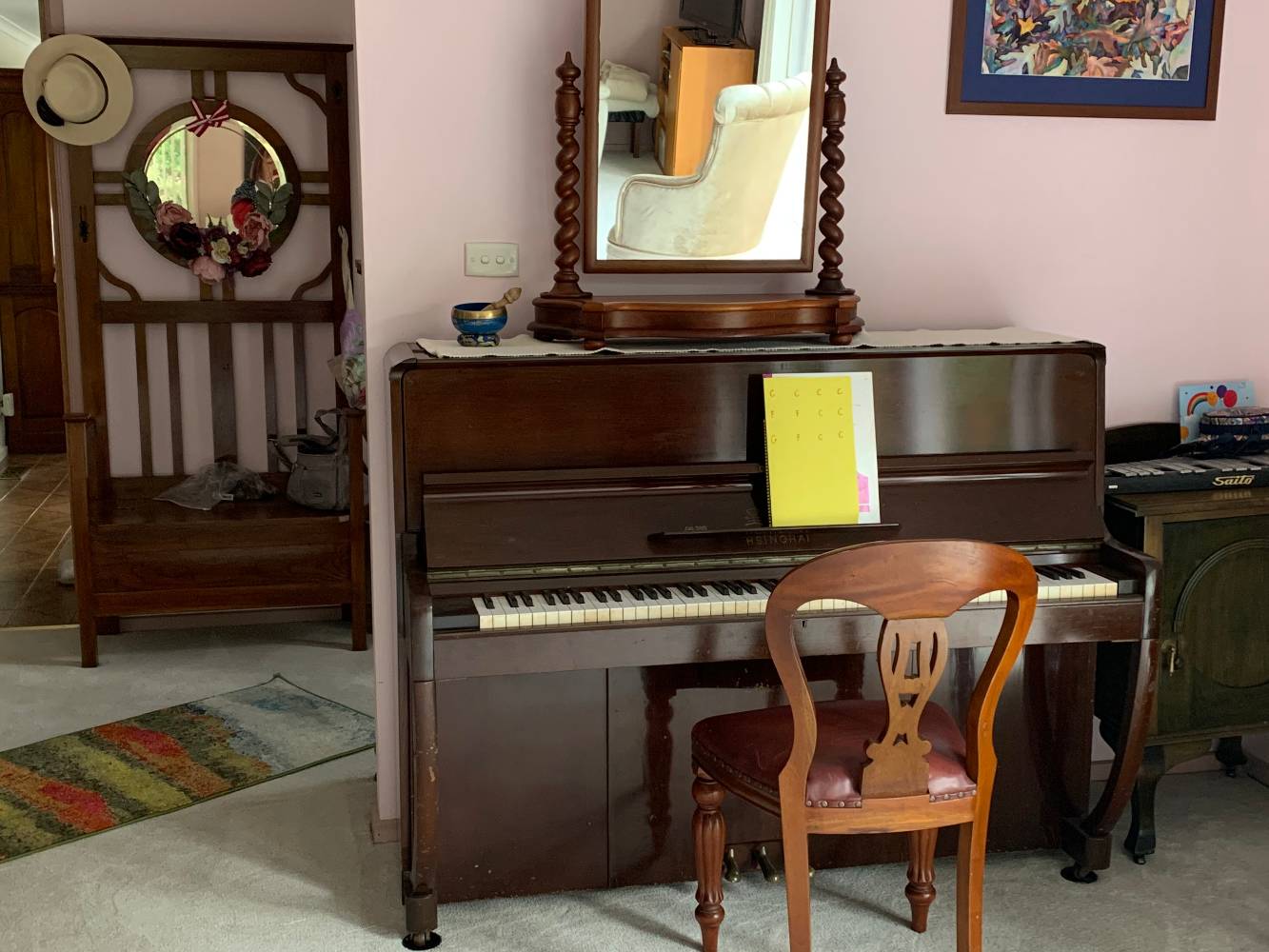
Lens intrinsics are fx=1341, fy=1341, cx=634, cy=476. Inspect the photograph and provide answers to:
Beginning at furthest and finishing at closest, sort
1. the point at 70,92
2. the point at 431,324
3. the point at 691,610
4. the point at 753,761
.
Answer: the point at 70,92 < the point at 431,324 < the point at 691,610 < the point at 753,761

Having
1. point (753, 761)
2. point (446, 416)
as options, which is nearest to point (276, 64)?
point (446, 416)

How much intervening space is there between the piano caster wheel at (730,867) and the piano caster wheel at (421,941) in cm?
59

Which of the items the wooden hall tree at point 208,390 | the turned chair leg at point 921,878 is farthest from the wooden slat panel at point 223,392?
the turned chair leg at point 921,878

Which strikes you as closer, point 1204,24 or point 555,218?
point 555,218

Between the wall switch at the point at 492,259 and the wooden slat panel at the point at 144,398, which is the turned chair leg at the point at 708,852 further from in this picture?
the wooden slat panel at the point at 144,398

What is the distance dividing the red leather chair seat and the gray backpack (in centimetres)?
215

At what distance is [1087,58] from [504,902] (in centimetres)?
223

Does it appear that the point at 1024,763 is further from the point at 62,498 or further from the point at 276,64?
the point at 62,498

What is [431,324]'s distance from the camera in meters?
2.84

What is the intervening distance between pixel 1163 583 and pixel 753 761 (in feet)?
3.77

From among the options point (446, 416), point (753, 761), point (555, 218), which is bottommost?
point (753, 761)

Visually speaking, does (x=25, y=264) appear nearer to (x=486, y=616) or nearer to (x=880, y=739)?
(x=486, y=616)

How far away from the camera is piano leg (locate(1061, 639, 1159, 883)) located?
101 inches

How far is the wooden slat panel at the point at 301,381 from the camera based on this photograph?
455cm
